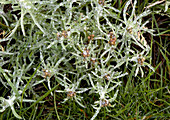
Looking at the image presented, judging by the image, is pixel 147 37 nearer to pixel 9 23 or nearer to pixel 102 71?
pixel 102 71

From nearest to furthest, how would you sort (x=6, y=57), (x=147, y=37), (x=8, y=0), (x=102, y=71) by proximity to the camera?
1. (x=8, y=0)
2. (x=102, y=71)
3. (x=6, y=57)
4. (x=147, y=37)

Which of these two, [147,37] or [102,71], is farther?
[147,37]

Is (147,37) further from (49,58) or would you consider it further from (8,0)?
(8,0)

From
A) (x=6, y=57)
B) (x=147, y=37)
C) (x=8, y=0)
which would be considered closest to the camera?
(x=8, y=0)

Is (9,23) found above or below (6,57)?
above

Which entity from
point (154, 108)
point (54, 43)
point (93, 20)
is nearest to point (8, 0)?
point (54, 43)

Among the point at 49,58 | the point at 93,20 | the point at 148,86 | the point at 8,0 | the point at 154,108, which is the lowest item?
the point at 154,108
